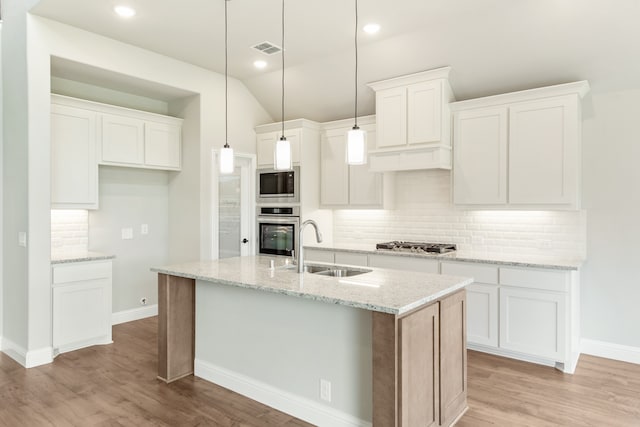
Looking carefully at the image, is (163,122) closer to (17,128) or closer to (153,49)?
(153,49)

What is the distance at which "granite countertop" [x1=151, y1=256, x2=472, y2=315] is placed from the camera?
7.55 feet

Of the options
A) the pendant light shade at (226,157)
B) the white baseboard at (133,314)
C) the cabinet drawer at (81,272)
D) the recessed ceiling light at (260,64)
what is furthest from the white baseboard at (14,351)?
the recessed ceiling light at (260,64)

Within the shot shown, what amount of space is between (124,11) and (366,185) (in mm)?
3088

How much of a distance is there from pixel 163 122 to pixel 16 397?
325 centimetres

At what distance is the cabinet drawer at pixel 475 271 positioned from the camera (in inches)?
157

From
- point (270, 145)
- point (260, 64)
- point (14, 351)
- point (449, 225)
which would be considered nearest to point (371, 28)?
point (260, 64)

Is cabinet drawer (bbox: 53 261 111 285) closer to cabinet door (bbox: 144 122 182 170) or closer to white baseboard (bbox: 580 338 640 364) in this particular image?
cabinet door (bbox: 144 122 182 170)

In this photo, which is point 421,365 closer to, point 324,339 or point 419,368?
point 419,368

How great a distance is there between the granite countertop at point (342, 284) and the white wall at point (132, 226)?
2113 mm

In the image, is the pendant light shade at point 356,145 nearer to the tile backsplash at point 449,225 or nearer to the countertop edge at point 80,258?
the tile backsplash at point 449,225

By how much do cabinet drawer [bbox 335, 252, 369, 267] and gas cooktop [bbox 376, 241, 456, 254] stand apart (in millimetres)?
217

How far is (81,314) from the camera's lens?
13.7 ft

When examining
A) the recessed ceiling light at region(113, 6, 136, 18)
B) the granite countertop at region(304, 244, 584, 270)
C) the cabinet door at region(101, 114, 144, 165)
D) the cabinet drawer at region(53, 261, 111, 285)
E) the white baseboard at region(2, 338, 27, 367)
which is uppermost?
the recessed ceiling light at region(113, 6, 136, 18)

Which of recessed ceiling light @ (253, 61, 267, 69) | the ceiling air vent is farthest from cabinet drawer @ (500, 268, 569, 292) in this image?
recessed ceiling light @ (253, 61, 267, 69)
